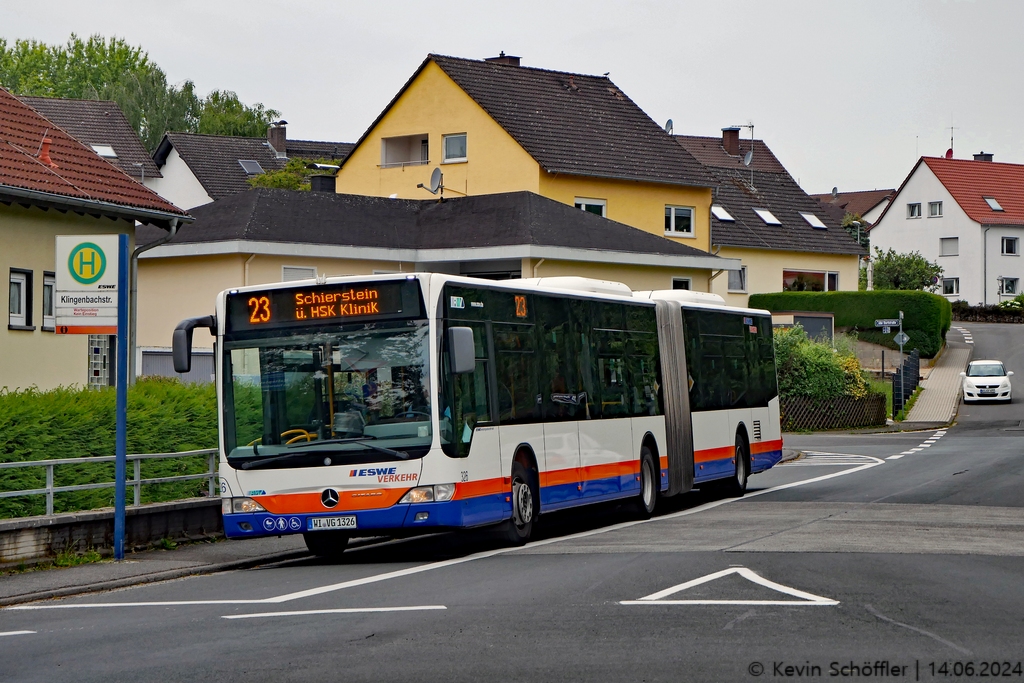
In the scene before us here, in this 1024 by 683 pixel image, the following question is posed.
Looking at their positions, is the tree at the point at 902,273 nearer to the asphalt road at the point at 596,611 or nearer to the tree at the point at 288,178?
the tree at the point at 288,178

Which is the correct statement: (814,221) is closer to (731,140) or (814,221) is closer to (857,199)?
(731,140)

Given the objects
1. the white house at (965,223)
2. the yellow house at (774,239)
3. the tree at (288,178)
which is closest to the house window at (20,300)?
the yellow house at (774,239)

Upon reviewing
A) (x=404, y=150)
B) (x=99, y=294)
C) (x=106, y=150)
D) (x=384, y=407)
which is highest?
(x=106, y=150)

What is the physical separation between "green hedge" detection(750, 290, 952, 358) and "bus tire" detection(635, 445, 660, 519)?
45423 mm

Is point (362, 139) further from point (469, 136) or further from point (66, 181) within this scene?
point (66, 181)

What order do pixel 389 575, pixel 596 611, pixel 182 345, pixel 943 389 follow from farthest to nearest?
pixel 943 389, pixel 182 345, pixel 389 575, pixel 596 611

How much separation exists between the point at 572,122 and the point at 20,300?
110 feet

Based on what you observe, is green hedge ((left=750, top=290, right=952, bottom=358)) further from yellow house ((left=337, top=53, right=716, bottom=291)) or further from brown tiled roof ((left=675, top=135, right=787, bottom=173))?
brown tiled roof ((left=675, top=135, right=787, bottom=173))

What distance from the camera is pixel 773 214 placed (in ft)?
238

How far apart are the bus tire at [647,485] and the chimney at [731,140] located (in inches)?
2838

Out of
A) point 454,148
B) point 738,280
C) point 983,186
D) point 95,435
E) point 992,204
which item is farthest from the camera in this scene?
point 983,186

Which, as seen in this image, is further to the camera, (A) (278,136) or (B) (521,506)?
(A) (278,136)

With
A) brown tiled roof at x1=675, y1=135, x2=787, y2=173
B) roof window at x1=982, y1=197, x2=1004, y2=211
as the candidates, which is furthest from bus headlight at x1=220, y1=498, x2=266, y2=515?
roof window at x1=982, y1=197, x2=1004, y2=211

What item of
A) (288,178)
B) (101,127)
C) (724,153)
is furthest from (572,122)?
(724,153)
